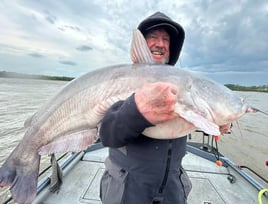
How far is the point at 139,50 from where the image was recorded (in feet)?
5.26

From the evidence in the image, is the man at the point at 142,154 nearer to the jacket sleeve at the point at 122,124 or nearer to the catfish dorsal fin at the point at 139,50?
the jacket sleeve at the point at 122,124

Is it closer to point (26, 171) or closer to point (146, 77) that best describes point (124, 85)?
point (146, 77)

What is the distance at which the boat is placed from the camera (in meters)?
3.39

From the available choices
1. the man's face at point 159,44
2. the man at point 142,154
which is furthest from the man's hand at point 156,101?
the man's face at point 159,44

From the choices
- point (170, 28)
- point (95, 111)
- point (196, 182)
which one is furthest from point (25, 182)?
point (196, 182)

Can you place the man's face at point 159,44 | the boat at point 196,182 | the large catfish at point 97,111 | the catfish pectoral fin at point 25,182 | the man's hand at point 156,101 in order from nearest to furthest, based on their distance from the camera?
the man's hand at point 156,101
the large catfish at point 97,111
the catfish pectoral fin at point 25,182
the man's face at point 159,44
the boat at point 196,182

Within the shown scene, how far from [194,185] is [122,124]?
307 cm

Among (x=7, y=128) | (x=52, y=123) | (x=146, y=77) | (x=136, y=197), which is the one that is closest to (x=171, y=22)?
(x=146, y=77)

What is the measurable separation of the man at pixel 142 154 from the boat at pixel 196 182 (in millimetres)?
1828

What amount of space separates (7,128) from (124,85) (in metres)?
11.0

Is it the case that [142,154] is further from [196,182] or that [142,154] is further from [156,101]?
[196,182]

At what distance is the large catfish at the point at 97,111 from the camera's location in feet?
4.85

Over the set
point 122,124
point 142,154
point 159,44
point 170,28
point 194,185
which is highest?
point 170,28

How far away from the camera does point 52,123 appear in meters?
1.73
